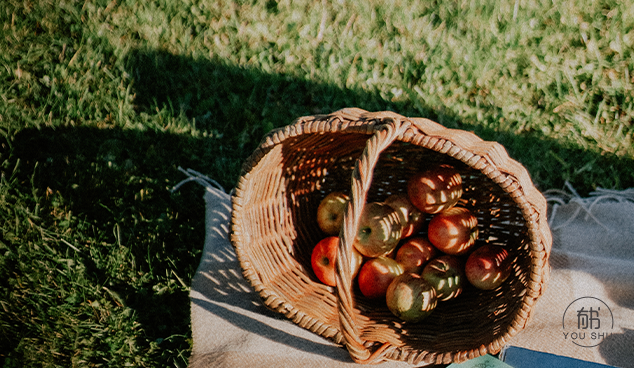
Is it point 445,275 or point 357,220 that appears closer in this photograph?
point 357,220

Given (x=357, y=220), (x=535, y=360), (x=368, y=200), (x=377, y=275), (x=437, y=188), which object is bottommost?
(x=535, y=360)

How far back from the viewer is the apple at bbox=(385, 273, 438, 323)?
1.53 m

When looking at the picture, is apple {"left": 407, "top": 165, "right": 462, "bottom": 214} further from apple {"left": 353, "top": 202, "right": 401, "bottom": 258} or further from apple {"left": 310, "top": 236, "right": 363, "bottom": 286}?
apple {"left": 310, "top": 236, "right": 363, "bottom": 286}

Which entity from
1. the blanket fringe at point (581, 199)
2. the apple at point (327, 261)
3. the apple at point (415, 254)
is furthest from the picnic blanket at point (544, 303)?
the apple at point (415, 254)

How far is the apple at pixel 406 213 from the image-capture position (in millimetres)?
1750

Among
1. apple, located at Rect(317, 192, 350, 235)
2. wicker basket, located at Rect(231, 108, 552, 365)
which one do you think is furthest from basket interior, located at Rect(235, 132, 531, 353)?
apple, located at Rect(317, 192, 350, 235)

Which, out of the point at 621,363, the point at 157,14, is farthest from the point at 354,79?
Answer: the point at 621,363

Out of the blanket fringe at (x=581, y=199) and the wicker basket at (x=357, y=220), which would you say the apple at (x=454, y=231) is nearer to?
the wicker basket at (x=357, y=220)

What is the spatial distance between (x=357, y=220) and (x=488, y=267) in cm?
67

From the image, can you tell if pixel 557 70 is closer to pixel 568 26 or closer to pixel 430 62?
pixel 568 26

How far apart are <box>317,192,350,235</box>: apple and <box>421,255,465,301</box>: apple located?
15.8 inches

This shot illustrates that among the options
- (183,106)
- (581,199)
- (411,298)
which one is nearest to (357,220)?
(411,298)

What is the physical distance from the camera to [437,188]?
63.9 inches

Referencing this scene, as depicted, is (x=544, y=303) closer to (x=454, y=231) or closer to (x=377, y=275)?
(x=454, y=231)
